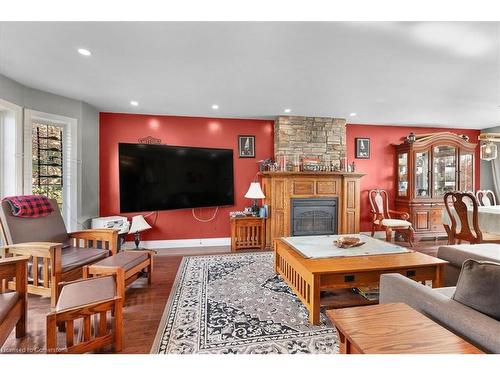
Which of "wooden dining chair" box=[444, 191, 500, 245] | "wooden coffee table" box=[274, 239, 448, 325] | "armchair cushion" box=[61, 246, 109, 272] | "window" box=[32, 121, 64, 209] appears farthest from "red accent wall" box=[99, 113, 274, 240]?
"wooden dining chair" box=[444, 191, 500, 245]

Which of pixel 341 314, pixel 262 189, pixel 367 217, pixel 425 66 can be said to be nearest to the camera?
pixel 341 314

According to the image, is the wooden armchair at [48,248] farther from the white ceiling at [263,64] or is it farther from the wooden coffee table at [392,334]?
the wooden coffee table at [392,334]

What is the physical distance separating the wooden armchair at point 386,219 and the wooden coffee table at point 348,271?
2165mm

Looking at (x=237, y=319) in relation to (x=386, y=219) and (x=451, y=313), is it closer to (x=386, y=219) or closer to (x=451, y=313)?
(x=451, y=313)

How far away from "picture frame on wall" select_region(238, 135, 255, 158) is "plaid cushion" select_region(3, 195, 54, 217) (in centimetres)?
299

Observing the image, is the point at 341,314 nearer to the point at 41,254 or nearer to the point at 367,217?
the point at 41,254

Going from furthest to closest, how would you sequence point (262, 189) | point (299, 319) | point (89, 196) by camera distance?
point (262, 189)
point (89, 196)
point (299, 319)

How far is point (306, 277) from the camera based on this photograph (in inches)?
79.4

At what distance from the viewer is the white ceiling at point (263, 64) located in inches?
75.5

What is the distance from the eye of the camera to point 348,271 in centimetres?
196

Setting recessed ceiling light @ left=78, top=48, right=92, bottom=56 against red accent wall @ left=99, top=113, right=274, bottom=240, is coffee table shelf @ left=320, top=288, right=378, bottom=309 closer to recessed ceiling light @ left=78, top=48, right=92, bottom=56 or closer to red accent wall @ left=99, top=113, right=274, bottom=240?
red accent wall @ left=99, top=113, right=274, bottom=240
